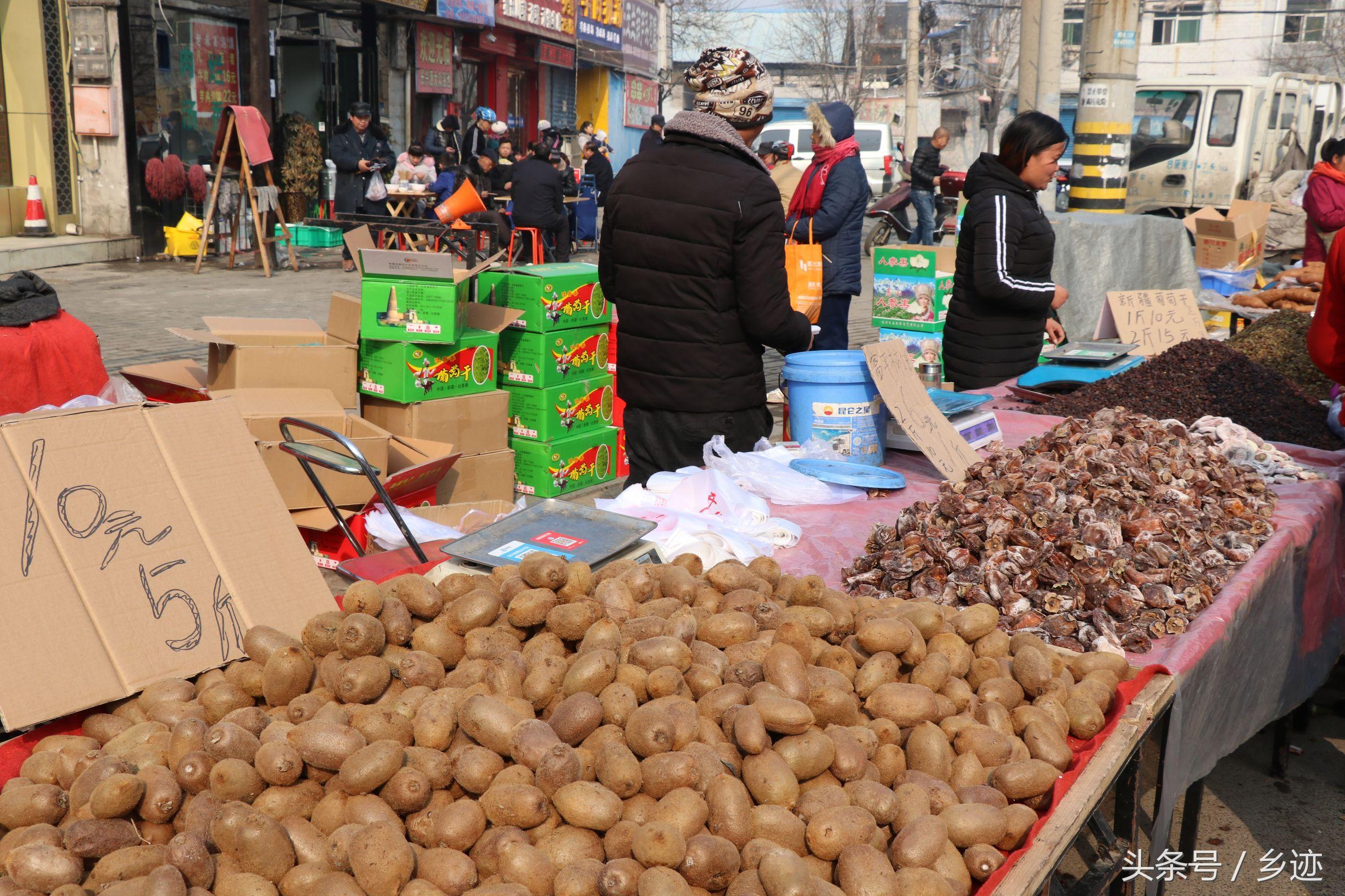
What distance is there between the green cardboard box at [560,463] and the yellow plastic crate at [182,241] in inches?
384

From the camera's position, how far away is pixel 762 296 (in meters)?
3.51

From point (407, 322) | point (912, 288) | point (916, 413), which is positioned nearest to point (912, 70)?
point (912, 288)

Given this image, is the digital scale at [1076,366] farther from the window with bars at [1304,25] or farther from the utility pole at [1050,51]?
the window with bars at [1304,25]

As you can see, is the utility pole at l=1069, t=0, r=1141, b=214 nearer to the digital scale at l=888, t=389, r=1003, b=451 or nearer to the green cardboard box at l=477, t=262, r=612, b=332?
the green cardboard box at l=477, t=262, r=612, b=332

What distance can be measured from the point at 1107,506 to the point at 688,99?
144ft

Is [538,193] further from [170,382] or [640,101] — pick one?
[640,101]

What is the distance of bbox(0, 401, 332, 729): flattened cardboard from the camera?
217 centimetres

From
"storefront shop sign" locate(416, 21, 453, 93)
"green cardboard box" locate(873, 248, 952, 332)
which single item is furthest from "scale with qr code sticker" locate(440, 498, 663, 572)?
"storefront shop sign" locate(416, 21, 453, 93)

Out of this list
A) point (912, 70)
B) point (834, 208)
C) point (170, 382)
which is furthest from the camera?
point (912, 70)

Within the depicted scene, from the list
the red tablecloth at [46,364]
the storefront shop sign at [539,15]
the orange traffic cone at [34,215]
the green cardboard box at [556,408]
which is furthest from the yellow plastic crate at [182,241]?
the red tablecloth at [46,364]

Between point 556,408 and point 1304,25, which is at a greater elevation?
point 1304,25

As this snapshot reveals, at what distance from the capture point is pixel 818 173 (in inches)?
266

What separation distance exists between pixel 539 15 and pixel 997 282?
19.7 meters

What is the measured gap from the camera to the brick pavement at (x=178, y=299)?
337 inches
